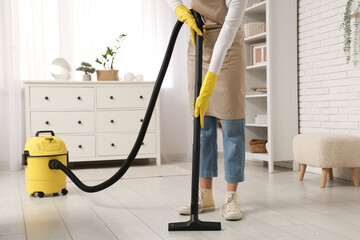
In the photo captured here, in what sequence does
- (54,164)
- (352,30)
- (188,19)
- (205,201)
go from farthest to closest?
1. (352,30)
2. (54,164)
3. (205,201)
4. (188,19)

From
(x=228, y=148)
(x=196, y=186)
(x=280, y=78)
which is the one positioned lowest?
(x=196, y=186)

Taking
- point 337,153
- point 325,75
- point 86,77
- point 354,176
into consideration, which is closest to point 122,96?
point 86,77

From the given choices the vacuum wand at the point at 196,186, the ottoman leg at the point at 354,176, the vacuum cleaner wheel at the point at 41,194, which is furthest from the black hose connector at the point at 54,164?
the ottoman leg at the point at 354,176

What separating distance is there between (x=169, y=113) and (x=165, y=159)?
495 mm

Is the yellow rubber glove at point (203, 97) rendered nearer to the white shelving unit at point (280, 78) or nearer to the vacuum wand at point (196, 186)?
the vacuum wand at point (196, 186)

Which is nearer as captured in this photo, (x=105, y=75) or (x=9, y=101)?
(x=9, y=101)

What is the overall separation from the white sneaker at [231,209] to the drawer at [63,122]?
2279 millimetres

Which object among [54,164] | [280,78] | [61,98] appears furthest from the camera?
[61,98]

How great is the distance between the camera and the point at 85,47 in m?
4.65

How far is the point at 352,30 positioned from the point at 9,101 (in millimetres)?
2978

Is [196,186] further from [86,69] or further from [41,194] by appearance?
[86,69]

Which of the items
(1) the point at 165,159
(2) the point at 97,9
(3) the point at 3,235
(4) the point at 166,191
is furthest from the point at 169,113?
(3) the point at 3,235

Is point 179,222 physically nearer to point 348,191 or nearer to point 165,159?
point 348,191

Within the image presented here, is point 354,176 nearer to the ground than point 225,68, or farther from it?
nearer to the ground
